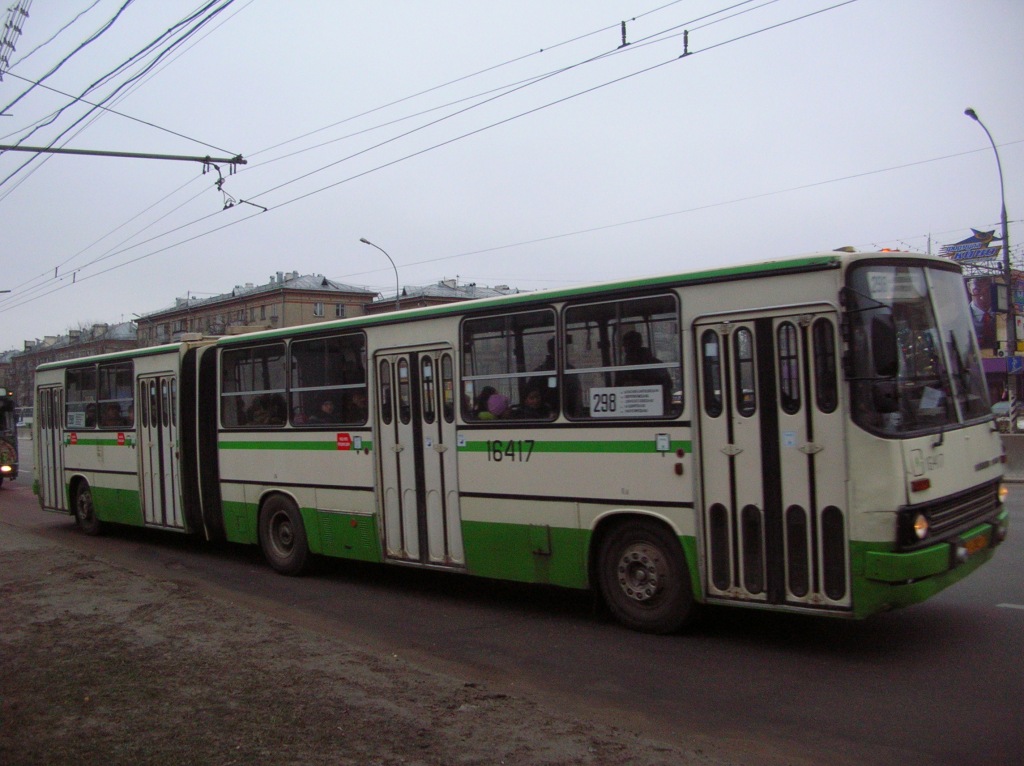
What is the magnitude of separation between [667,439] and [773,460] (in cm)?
90

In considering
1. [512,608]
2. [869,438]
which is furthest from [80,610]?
[869,438]

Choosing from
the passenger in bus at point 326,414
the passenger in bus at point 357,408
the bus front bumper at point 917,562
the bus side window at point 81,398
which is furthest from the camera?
the bus side window at point 81,398

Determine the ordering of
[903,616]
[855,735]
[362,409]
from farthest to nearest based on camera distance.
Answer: [362,409], [903,616], [855,735]

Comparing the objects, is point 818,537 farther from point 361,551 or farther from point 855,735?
point 361,551


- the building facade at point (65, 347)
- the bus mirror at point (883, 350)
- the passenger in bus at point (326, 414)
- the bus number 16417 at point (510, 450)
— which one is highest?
the building facade at point (65, 347)

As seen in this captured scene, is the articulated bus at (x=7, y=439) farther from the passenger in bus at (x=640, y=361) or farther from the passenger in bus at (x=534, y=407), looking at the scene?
the passenger in bus at (x=640, y=361)

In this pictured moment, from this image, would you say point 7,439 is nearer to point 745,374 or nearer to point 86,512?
point 86,512

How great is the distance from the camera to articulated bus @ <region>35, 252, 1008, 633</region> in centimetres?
643

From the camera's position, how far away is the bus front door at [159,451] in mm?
13047

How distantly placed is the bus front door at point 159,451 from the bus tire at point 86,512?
2.10 m

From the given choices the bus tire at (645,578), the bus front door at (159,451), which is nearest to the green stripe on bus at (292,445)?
the bus front door at (159,451)

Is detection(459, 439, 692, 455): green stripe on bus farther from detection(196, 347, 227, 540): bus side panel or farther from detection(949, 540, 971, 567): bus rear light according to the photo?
detection(196, 347, 227, 540): bus side panel

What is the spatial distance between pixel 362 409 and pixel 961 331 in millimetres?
5874

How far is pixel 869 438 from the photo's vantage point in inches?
249
